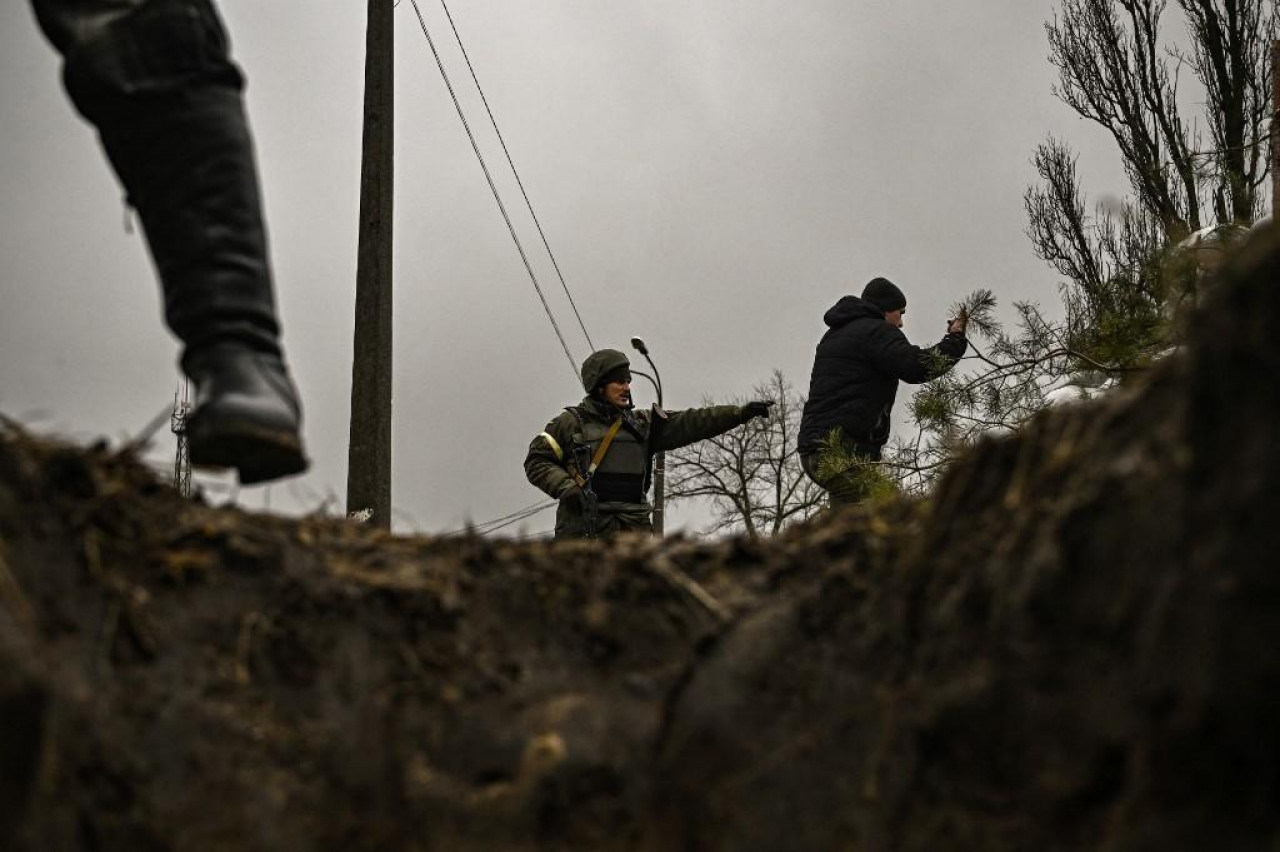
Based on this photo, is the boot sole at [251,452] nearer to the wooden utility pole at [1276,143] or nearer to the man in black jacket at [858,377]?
the wooden utility pole at [1276,143]

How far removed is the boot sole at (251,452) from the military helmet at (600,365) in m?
4.64

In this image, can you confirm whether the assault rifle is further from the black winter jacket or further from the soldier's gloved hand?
the black winter jacket

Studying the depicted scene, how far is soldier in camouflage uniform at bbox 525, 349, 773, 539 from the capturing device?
6520 millimetres

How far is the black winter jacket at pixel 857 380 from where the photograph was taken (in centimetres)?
701

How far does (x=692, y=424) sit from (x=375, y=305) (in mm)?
2688

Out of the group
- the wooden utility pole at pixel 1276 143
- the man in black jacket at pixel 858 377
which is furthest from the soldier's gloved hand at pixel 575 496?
the wooden utility pole at pixel 1276 143

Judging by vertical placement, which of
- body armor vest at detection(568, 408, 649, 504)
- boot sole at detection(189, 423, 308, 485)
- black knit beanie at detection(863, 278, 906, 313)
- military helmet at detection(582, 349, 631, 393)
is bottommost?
boot sole at detection(189, 423, 308, 485)

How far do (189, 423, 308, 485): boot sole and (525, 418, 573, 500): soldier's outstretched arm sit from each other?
4332 millimetres

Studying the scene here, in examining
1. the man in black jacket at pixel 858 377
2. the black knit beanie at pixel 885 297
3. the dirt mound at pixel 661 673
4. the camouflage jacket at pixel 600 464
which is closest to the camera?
the dirt mound at pixel 661 673

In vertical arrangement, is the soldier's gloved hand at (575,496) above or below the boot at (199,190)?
above

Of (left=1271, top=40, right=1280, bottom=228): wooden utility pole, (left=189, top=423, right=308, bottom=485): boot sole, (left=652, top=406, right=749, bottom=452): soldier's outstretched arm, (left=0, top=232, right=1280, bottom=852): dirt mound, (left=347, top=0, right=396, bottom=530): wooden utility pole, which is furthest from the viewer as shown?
(left=347, top=0, right=396, bottom=530): wooden utility pole

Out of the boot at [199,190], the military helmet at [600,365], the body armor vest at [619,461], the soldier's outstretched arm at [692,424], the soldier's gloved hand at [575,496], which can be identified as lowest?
the boot at [199,190]

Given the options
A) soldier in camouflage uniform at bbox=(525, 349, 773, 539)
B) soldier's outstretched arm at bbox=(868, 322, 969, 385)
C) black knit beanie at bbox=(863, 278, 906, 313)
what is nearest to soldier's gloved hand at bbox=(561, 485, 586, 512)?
soldier in camouflage uniform at bbox=(525, 349, 773, 539)

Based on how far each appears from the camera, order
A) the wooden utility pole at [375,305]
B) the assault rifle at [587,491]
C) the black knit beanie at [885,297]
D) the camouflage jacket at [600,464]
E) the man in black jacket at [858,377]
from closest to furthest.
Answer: the assault rifle at [587,491], the camouflage jacket at [600,464], the man in black jacket at [858,377], the black knit beanie at [885,297], the wooden utility pole at [375,305]
